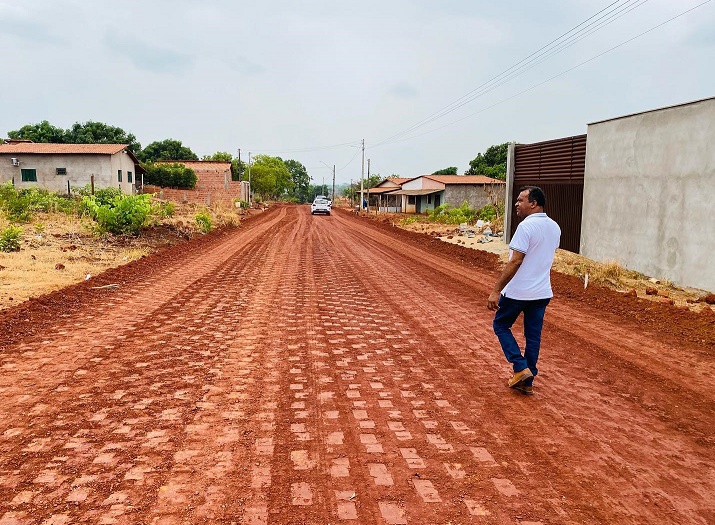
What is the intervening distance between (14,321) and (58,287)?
2675mm

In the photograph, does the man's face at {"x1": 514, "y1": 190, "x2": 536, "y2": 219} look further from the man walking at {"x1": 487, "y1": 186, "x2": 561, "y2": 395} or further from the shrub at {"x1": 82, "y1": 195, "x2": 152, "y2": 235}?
the shrub at {"x1": 82, "y1": 195, "x2": 152, "y2": 235}

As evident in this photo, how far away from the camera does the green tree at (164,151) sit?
2980 inches

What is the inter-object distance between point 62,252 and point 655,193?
561 inches

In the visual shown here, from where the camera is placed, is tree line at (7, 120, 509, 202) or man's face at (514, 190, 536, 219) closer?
man's face at (514, 190, 536, 219)

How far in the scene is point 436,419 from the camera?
4199 mm

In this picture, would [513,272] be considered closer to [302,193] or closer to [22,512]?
[22,512]

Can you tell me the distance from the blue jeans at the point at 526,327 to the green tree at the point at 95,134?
7319 centimetres

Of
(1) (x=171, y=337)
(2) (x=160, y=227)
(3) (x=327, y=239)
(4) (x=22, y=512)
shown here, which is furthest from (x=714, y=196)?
(2) (x=160, y=227)

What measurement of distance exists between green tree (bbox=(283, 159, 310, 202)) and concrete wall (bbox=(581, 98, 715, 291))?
12718 cm

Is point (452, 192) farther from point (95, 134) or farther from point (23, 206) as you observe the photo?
point (95, 134)

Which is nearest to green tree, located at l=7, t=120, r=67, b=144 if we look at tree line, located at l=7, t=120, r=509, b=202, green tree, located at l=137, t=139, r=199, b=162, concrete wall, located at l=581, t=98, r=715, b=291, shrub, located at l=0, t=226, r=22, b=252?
tree line, located at l=7, t=120, r=509, b=202

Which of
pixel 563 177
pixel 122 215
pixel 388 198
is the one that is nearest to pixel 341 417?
pixel 563 177

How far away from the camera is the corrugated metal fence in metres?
15.2

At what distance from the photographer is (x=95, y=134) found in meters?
70.6
